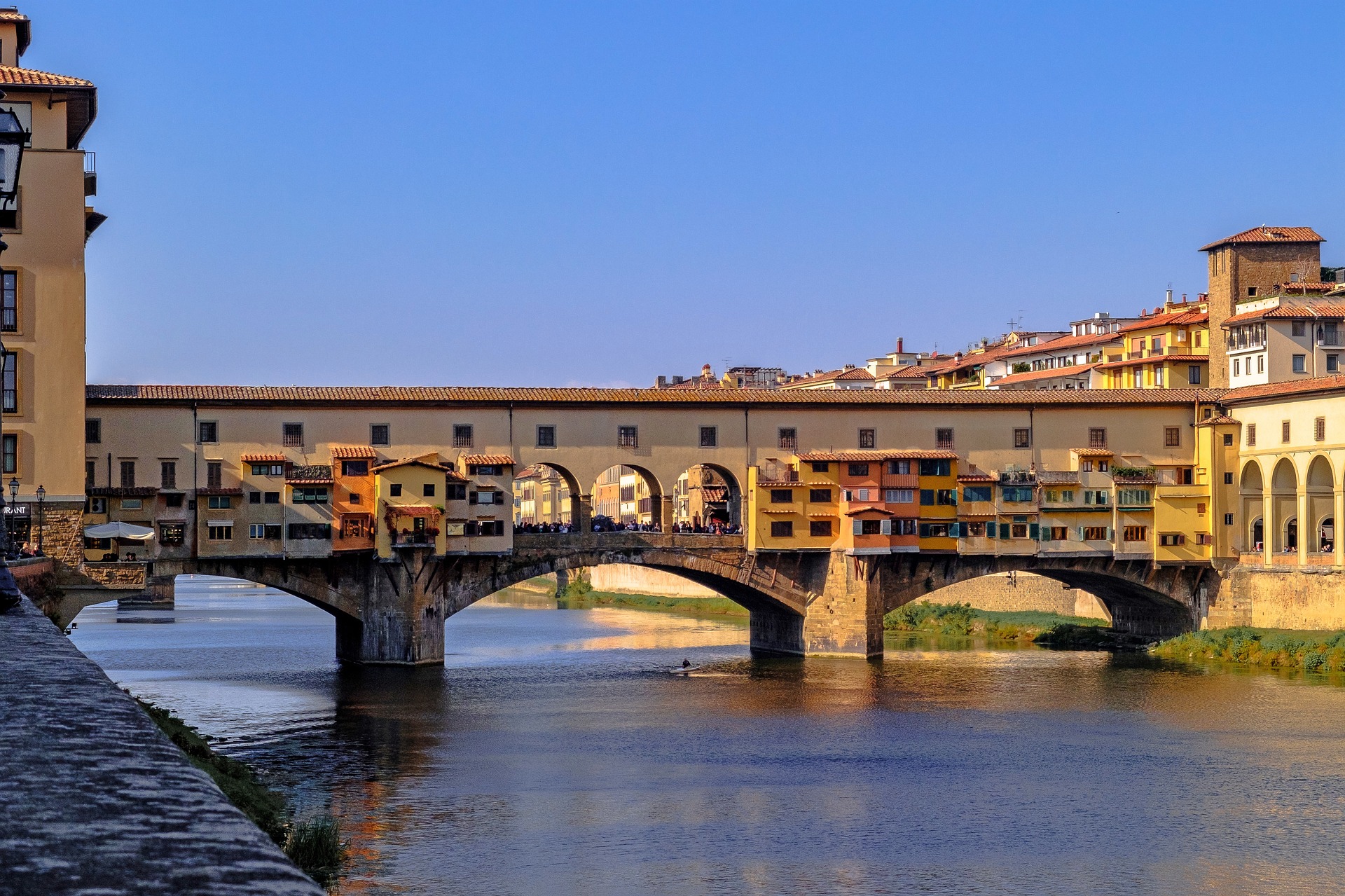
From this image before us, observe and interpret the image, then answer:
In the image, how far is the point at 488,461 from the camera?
48406 millimetres

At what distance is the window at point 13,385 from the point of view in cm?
3641

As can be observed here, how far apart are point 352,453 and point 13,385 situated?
12.3 m

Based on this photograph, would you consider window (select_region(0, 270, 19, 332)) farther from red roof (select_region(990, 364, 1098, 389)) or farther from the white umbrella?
red roof (select_region(990, 364, 1098, 389))

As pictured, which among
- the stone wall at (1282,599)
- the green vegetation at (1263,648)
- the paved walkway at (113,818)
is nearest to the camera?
the paved walkway at (113,818)

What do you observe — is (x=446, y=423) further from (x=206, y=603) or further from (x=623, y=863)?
(x=206, y=603)

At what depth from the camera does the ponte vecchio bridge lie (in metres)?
46.7

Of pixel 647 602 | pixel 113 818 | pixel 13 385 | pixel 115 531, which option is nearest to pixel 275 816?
pixel 113 818

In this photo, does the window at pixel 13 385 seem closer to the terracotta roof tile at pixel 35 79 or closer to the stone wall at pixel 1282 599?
the terracotta roof tile at pixel 35 79

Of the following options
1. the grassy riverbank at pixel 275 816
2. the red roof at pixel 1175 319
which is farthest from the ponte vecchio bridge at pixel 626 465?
the grassy riverbank at pixel 275 816

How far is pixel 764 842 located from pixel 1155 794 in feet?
25.4

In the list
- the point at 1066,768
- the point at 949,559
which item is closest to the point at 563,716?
the point at 1066,768

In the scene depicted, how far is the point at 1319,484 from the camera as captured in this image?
51562mm

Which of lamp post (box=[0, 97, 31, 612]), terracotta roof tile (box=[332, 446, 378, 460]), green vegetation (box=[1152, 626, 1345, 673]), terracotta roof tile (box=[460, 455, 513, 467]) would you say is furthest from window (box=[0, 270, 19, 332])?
green vegetation (box=[1152, 626, 1345, 673])

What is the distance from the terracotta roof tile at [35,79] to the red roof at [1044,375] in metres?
51.1
